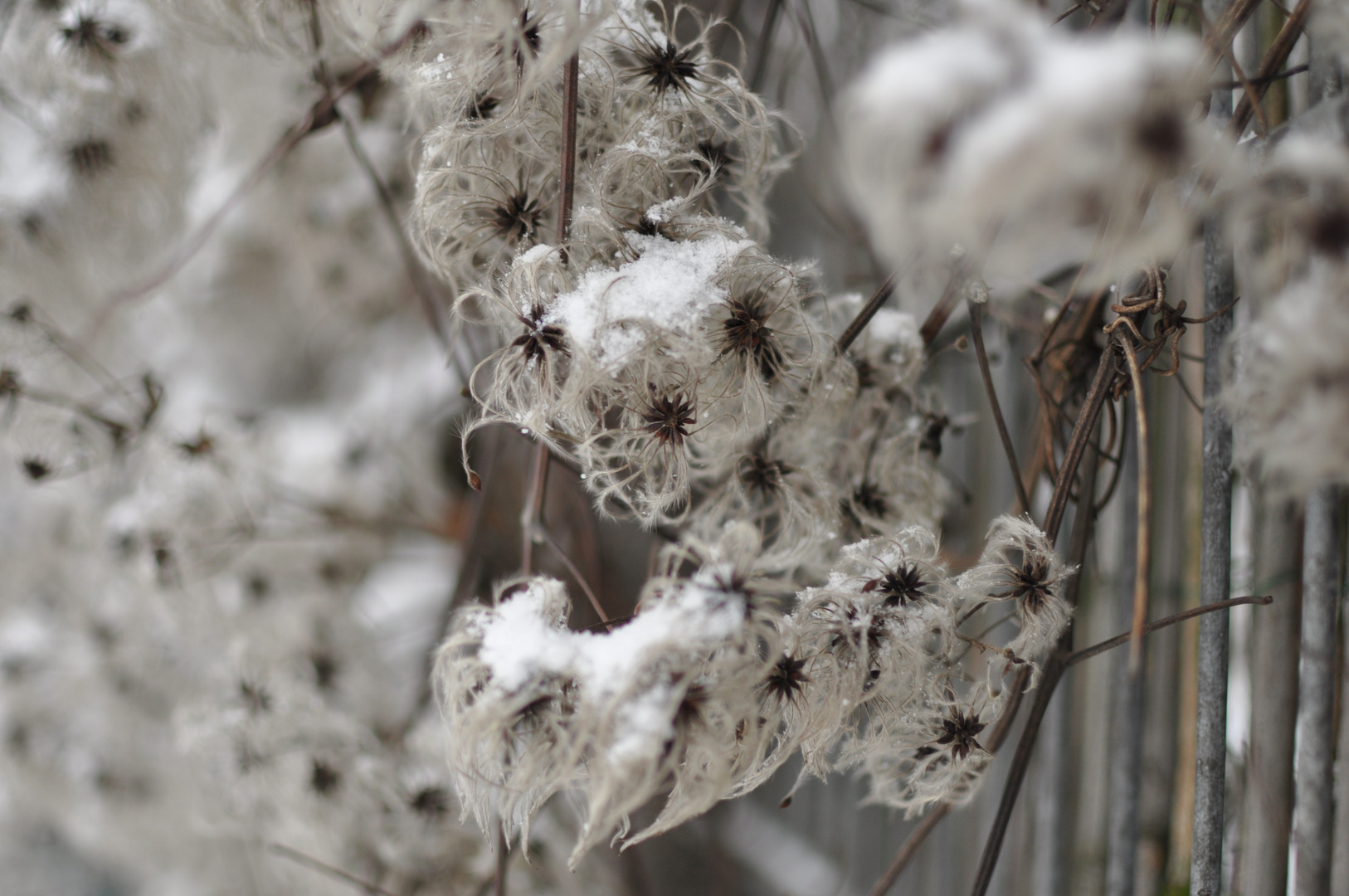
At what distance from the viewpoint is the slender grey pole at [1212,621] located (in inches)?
11.5

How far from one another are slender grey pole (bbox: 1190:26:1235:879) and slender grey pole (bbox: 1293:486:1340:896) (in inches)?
1.8

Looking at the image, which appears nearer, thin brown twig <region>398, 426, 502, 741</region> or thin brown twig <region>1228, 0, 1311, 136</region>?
thin brown twig <region>1228, 0, 1311, 136</region>

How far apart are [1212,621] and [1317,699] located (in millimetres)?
73

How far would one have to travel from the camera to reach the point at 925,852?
29.7 inches

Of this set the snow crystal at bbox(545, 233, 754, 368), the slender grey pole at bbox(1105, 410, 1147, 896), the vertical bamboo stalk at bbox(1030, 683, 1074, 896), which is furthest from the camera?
the vertical bamboo stalk at bbox(1030, 683, 1074, 896)

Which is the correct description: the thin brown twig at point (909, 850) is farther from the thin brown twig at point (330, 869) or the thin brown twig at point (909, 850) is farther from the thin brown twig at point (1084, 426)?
the thin brown twig at point (330, 869)

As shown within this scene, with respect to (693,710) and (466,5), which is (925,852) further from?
(466,5)

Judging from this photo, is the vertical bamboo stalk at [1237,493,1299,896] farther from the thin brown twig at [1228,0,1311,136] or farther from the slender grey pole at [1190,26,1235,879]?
the thin brown twig at [1228,0,1311,136]

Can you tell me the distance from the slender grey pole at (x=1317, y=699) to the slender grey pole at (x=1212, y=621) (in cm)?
5

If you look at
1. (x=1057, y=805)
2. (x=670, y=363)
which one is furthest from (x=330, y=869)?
(x=1057, y=805)

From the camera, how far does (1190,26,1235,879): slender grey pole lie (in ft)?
0.96

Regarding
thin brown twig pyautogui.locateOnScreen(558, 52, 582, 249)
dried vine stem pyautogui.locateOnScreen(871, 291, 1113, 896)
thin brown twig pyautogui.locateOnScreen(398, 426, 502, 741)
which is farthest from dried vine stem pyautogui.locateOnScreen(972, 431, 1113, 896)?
thin brown twig pyautogui.locateOnScreen(398, 426, 502, 741)

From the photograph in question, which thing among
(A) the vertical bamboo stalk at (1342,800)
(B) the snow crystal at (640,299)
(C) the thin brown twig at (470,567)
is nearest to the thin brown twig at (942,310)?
(B) the snow crystal at (640,299)

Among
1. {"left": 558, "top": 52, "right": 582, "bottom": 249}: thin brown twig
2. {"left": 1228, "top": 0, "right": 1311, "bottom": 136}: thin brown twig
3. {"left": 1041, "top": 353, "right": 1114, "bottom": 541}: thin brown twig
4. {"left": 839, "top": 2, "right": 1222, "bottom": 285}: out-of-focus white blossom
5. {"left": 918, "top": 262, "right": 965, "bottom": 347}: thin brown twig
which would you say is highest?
{"left": 1228, "top": 0, "right": 1311, "bottom": 136}: thin brown twig
